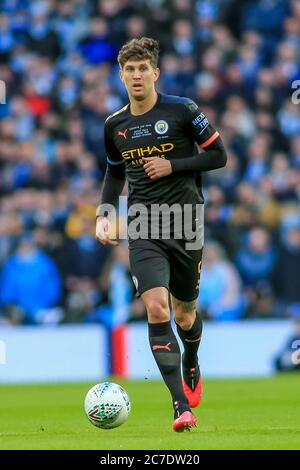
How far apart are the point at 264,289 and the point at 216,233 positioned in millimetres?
1041

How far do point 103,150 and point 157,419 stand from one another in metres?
9.31

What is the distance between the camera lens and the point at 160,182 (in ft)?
30.3

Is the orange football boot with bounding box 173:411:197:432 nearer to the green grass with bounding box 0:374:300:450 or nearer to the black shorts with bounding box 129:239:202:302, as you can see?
the green grass with bounding box 0:374:300:450

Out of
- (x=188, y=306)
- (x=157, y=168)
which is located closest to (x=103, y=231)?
(x=157, y=168)

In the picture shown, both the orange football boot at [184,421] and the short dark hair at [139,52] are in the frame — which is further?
the short dark hair at [139,52]

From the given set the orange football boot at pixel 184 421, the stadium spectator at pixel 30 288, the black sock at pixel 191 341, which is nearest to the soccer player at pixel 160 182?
the orange football boot at pixel 184 421

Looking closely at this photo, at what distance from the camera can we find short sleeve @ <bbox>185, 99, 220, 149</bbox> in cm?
919

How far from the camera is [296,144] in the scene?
19328mm

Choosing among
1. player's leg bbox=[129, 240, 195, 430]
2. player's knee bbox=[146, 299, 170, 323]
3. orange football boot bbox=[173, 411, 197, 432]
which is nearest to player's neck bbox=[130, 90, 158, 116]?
player's leg bbox=[129, 240, 195, 430]

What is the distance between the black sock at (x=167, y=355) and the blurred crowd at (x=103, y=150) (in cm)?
787

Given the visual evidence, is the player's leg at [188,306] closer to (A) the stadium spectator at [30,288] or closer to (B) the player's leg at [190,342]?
(B) the player's leg at [190,342]

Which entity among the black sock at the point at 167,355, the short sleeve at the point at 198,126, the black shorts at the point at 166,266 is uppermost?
the short sleeve at the point at 198,126

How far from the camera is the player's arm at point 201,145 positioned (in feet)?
30.0
